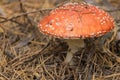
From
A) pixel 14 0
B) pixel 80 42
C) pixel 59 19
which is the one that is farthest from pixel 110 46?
pixel 14 0

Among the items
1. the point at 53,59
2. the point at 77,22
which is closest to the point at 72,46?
the point at 53,59

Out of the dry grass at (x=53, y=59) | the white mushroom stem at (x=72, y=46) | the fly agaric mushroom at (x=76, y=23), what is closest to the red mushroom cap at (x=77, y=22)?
the fly agaric mushroom at (x=76, y=23)

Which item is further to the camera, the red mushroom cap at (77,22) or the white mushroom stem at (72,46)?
the white mushroom stem at (72,46)

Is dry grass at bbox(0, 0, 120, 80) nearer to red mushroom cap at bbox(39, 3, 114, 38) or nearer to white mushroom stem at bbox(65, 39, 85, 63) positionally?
white mushroom stem at bbox(65, 39, 85, 63)

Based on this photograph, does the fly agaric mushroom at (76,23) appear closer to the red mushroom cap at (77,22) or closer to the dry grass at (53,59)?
the red mushroom cap at (77,22)

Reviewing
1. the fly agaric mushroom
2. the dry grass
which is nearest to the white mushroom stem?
the dry grass

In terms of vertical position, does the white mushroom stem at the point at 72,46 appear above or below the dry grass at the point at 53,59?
above

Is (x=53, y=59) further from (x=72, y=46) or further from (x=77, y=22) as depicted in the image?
(x=77, y=22)
